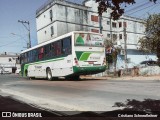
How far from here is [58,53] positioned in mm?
23188

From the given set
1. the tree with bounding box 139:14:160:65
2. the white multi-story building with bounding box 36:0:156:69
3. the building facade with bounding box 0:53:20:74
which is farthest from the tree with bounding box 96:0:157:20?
the building facade with bounding box 0:53:20:74

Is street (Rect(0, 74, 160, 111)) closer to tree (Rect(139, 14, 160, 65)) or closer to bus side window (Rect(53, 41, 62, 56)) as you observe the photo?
bus side window (Rect(53, 41, 62, 56))

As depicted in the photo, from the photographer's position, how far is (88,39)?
22.0 metres

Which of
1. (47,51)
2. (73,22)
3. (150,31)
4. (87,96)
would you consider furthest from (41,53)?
(73,22)

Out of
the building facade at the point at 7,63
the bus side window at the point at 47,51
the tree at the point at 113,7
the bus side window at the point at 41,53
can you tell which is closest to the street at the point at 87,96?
the tree at the point at 113,7

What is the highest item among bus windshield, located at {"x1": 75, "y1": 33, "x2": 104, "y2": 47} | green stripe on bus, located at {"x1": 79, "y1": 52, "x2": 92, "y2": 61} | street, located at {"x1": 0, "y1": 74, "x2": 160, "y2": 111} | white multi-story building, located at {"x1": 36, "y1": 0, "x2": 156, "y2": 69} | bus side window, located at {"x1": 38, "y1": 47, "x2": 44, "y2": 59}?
white multi-story building, located at {"x1": 36, "y1": 0, "x2": 156, "y2": 69}

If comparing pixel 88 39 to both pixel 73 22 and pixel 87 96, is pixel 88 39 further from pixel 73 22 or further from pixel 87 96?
pixel 73 22

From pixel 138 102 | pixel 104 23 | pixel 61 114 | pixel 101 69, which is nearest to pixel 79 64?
pixel 101 69

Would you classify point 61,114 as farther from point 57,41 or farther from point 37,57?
point 37,57

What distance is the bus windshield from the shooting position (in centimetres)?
2134

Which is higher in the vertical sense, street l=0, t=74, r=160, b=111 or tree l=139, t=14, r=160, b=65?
tree l=139, t=14, r=160, b=65

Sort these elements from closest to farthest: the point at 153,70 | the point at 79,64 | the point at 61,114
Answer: the point at 61,114 < the point at 79,64 < the point at 153,70

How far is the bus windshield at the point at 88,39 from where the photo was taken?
2134cm

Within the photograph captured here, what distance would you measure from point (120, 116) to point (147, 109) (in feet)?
4.01
